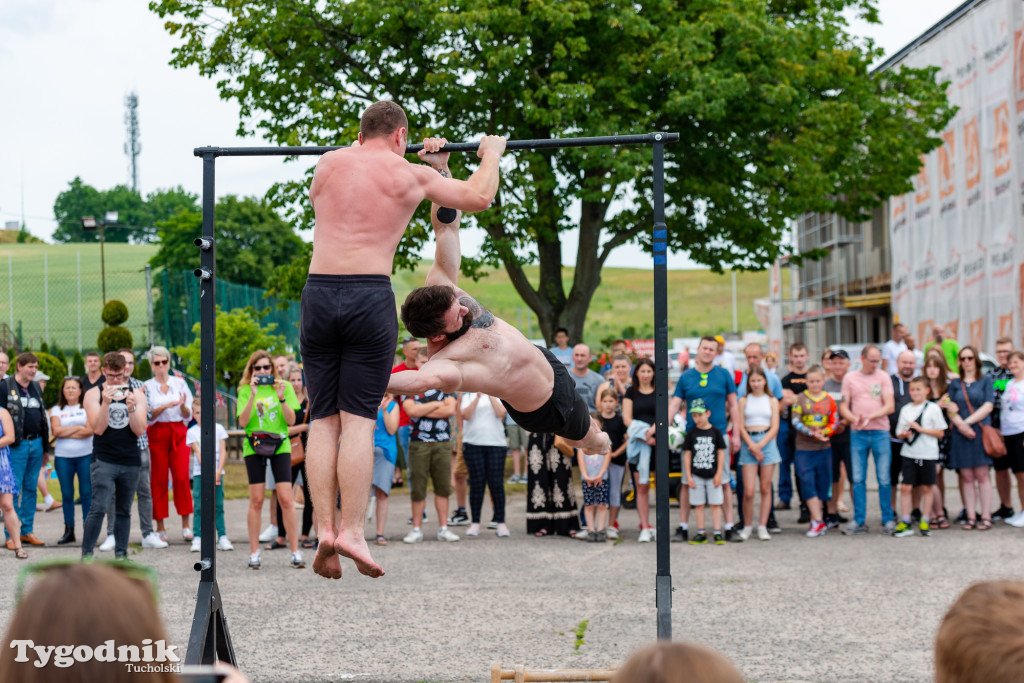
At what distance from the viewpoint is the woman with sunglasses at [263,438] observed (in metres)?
8.18

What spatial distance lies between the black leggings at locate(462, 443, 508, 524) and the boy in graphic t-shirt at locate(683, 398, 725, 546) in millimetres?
1775

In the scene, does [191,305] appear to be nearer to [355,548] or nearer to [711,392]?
[711,392]

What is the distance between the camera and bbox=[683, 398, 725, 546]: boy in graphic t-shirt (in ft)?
29.9

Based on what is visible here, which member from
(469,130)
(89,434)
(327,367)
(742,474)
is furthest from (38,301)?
(327,367)

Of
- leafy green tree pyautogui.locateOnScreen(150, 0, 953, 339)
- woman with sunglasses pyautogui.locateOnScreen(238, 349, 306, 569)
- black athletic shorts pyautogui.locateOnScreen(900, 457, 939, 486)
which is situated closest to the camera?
woman with sunglasses pyautogui.locateOnScreen(238, 349, 306, 569)

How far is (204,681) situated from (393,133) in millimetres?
3032

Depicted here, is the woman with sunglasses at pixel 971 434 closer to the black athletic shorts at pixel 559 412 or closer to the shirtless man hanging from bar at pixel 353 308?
the black athletic shorts at pixel 559 412

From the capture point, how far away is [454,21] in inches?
507

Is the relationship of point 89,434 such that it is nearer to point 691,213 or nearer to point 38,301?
point 691,213

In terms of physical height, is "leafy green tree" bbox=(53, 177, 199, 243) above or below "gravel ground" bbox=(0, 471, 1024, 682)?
above

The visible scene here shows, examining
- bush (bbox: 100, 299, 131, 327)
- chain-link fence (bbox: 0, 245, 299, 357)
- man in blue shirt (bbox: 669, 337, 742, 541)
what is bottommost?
man in blue shirt (bbox: 669, 337, 742, 541)

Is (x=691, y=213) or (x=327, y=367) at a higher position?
(x=691, y=213)

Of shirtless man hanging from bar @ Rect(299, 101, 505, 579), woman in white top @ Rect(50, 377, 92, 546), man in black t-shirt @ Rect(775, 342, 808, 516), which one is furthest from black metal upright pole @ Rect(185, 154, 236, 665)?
man in black t-shirt @ Rect(775, 342, 808, 516)

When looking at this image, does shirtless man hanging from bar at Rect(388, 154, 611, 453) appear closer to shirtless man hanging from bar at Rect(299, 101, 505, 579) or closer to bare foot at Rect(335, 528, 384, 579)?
shirtless man hanging from bar at Rect(299, 101, 505, 579)
